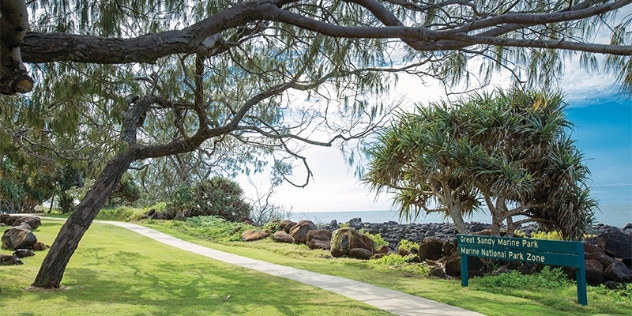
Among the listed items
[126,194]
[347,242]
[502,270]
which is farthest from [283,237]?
[126,194]

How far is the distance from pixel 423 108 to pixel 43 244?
9398mm

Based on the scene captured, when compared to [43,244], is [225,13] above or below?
above

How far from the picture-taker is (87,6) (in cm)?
571

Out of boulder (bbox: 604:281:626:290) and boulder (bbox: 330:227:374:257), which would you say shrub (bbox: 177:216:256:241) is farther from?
boulder (bbox: 604:281:626:290)

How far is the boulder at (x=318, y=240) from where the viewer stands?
13.6m

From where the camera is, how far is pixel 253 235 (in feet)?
51.6

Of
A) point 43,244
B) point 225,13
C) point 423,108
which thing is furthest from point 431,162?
point 43,244

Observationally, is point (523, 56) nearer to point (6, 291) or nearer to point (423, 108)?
point (423, 108)

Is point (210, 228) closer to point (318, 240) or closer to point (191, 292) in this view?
point (318, 240)

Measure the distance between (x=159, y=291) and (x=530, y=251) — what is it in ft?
18.2

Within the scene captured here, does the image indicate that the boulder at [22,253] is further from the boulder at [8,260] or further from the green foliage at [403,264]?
the green foliage at [403,264]

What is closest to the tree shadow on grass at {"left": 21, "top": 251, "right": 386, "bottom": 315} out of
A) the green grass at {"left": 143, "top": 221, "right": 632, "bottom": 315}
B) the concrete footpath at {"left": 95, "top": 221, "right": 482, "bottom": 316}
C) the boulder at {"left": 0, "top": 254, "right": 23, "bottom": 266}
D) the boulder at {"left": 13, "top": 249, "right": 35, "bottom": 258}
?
the concrete footpath at {"left": 95, "top": 221, "right": 482, "bottom": 316}

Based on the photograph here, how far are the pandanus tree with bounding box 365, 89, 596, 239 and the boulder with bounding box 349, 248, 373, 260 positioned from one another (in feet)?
7.46

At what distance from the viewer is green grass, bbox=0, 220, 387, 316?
19.0 feet
